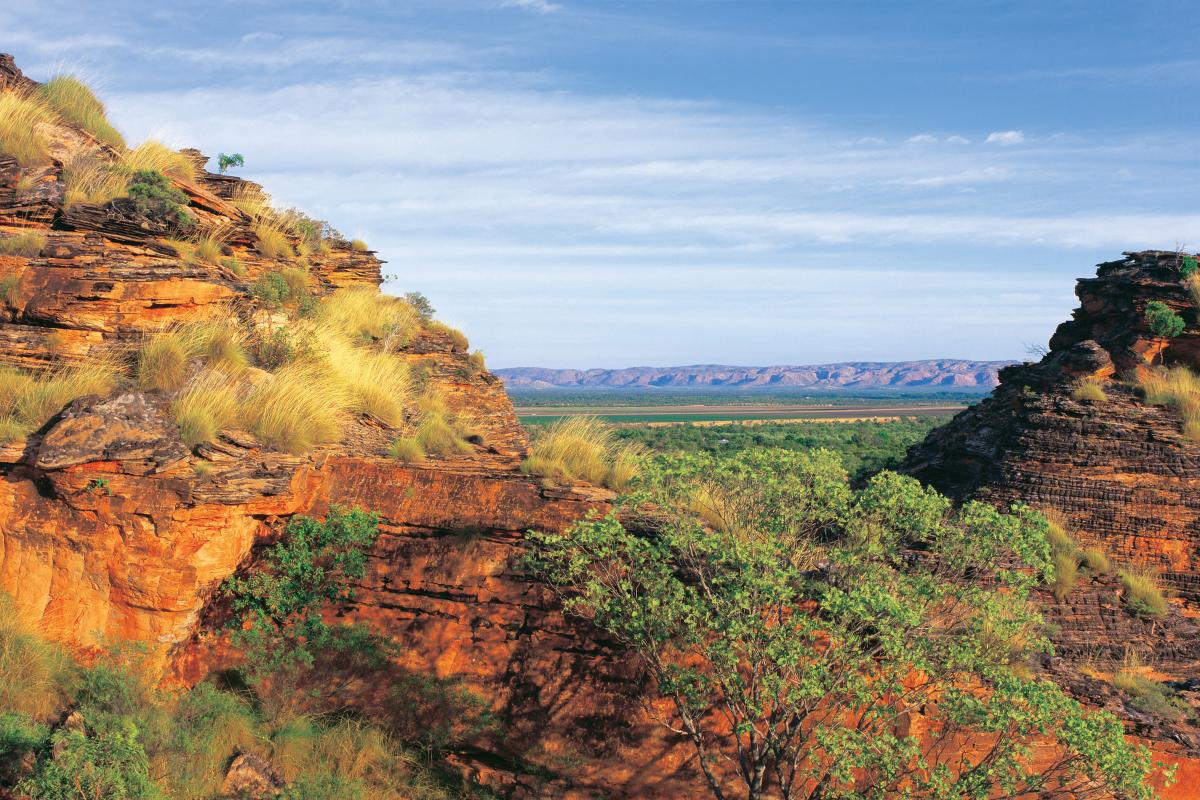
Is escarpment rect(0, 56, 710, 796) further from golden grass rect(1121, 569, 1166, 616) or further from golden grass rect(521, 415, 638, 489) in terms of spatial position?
golden grass rect(1121, 569, 1166, 616)

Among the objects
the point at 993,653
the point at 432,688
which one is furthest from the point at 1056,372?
the point at 432,688

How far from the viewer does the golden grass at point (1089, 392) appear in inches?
696

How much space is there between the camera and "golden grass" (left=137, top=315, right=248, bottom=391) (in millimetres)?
9680

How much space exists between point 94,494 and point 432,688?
13.2ft

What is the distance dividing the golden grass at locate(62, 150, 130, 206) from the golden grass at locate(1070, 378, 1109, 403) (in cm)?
1868

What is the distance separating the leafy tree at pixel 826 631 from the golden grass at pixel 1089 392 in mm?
10753

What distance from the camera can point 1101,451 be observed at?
16906 millimetres

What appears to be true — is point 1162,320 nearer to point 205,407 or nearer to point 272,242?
point 272,242

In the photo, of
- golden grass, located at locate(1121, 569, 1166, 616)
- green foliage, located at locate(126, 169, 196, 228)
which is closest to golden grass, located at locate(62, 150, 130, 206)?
green foliage, located at locate(126, 169, 196, 228)

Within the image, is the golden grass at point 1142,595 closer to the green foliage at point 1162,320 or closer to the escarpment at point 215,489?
the green foliage at point 1162,320

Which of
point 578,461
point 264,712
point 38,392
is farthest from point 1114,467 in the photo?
point 38,392

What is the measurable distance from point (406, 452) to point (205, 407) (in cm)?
244

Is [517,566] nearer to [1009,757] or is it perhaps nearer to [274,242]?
[1009,757]

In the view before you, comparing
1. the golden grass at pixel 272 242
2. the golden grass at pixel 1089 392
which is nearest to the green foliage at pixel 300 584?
the golden grass at pixel 272 242
